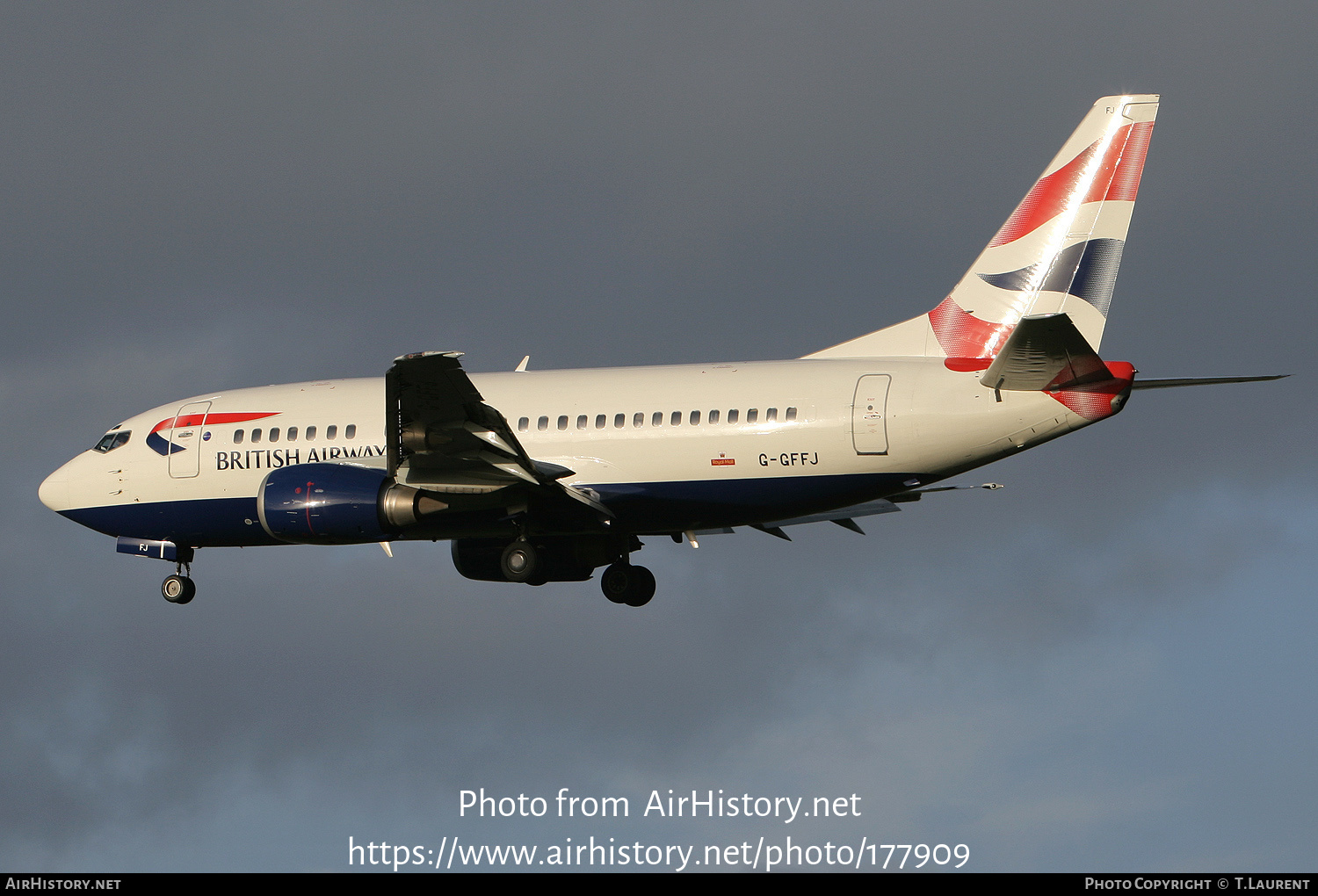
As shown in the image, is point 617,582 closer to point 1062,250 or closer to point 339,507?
point 339,507

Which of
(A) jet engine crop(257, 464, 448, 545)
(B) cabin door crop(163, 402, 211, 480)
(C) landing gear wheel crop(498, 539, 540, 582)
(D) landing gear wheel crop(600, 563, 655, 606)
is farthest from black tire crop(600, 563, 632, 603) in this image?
(B) cabin door crop(163, 402, 211, 480)

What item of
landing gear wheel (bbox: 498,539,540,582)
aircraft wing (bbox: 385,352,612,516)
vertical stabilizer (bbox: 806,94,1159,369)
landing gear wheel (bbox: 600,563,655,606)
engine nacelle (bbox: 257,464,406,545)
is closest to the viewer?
aircraft wing (bbox: 385,352,612,516)

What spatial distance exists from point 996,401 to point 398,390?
33.3 feet

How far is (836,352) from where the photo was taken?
1373 inches

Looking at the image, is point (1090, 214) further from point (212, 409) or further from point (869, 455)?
point (212, 409)

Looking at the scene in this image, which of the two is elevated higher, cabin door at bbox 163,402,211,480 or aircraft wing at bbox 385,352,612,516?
cabin door at bbox 163,402,211,480

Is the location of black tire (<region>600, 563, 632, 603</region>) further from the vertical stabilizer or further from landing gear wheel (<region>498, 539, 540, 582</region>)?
the vertical stabilizer

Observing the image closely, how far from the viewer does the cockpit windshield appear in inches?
1494

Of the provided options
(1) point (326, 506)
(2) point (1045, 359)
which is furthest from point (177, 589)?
(2) point (1045, 359)

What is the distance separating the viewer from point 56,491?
3825cm

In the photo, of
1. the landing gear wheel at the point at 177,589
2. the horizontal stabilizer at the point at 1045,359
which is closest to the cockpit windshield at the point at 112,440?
the landing gear wheel at the point at 177,589

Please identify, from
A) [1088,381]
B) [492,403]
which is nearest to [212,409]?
[492,403]
